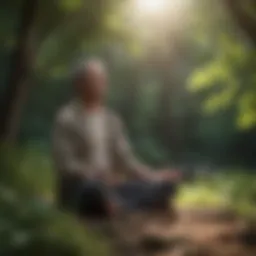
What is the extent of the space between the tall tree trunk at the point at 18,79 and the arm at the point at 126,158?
318mm

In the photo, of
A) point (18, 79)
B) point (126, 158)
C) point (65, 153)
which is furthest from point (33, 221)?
point (18, 79)

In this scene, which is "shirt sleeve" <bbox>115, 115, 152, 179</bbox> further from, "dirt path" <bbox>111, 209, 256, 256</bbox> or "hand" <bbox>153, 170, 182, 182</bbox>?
"dirt path" <bbox>111, 209, 256, 256</bbox>

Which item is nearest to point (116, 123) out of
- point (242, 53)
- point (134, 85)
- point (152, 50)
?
point (134, 85)

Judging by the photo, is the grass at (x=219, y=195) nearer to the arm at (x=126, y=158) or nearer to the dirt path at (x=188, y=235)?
the dirt path at (x=188, y=235)

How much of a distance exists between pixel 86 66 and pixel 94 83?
61 mm

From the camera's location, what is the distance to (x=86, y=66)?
80.0 inches

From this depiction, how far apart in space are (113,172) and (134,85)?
29 centimetres

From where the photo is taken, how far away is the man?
1.97 m

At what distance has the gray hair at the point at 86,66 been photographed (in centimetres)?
202

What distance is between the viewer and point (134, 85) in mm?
2039

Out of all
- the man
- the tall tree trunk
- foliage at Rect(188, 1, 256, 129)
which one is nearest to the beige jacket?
the man

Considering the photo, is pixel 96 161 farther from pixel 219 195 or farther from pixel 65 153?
pixel 219 195

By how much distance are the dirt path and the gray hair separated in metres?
0.48

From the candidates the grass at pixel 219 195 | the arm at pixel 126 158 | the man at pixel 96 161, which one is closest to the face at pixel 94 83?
the man at pixel 96 161
